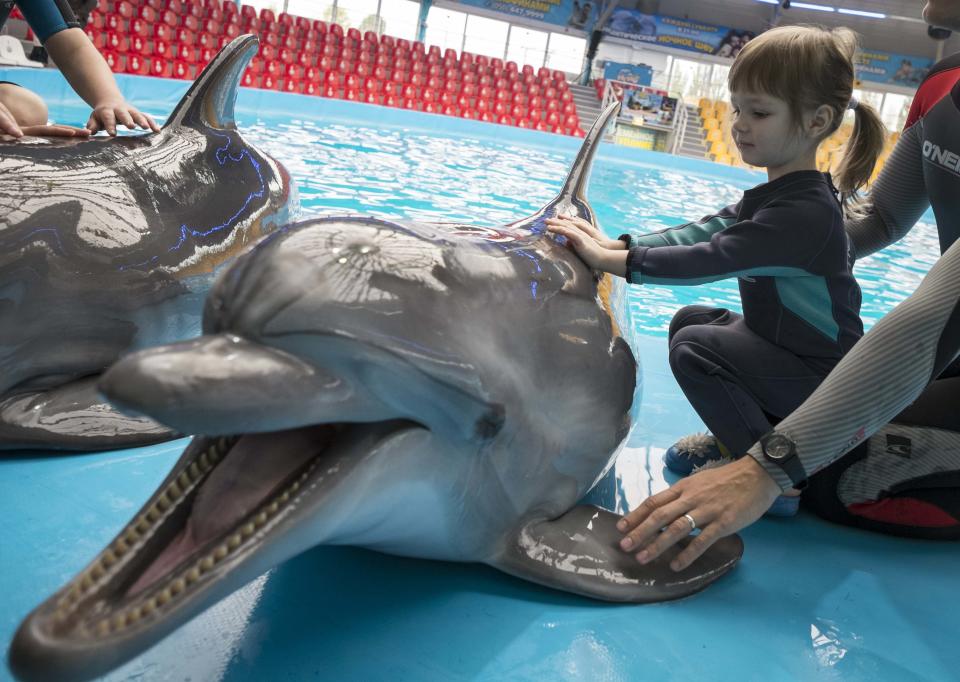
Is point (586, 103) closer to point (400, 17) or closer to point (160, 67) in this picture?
point (400, 17)

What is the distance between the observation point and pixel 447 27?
1350 inches

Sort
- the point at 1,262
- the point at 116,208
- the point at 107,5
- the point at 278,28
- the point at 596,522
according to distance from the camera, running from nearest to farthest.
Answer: the point at 596,522
the point at 1,262
the point at 116,208
the point at 107,5
the point at 278,28

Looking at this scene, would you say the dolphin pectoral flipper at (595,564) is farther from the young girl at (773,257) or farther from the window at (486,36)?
the window at (486,36)

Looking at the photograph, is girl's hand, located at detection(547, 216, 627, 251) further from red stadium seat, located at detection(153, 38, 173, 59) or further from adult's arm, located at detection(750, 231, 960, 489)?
red stadium seat, located at detection(153, 38, 173, 59)

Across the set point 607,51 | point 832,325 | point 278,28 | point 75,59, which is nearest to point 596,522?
point 832,325

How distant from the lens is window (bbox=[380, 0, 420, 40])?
3322cm

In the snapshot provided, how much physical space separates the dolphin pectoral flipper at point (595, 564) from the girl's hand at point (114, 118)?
270cm

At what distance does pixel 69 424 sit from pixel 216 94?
6.43 ft

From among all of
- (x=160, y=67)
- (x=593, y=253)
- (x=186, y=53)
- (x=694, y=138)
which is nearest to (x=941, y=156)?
(x=593, y=253)

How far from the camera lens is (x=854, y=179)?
3.36m

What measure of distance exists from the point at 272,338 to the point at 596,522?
124 cm

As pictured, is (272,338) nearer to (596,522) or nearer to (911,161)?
(596,522)

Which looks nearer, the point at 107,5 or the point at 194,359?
the point at 194,359

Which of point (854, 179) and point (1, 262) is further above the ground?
point (854, 179)
